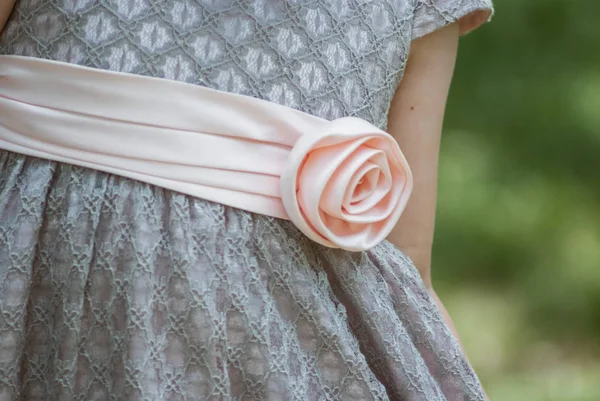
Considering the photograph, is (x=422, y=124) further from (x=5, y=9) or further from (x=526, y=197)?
(x=526, y=197)

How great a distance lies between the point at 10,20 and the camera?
0.77m

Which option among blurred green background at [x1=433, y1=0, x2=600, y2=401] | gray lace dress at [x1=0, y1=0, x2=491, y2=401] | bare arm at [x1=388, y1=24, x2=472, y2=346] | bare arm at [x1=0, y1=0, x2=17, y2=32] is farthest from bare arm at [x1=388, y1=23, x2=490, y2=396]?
blurred green background at [x1=433, y1=0, x2=600, y2=401]

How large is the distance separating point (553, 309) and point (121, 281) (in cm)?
154

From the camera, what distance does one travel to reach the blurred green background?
2.03 metres

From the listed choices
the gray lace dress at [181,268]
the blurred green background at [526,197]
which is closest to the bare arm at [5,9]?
the gray lace dress at [181,268]

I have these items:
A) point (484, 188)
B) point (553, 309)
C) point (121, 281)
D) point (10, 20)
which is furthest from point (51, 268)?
point (553, 309)

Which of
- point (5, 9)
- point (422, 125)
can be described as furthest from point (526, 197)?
point (5, 9)

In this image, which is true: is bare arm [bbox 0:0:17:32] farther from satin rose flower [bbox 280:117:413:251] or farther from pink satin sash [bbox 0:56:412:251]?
satin rose flower [bbox 280:117:413:251]

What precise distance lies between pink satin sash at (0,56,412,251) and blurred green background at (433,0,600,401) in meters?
1.29

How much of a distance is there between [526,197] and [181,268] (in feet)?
4.89

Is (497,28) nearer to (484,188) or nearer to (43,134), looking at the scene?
(484,188)

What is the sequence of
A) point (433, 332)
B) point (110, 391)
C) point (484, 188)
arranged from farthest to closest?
point (484, 188) → point (433, 332) → point (110, 391)

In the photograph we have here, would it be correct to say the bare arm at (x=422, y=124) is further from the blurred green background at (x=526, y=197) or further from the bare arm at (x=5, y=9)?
the blurred green background at (x=526, y=197)

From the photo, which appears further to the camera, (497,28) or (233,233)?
(497,28)
